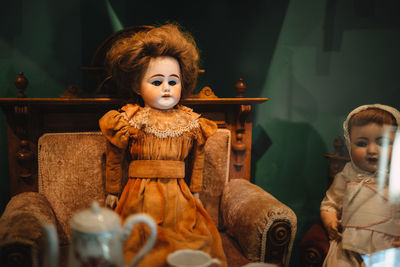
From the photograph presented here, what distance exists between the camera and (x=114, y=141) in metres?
1.36

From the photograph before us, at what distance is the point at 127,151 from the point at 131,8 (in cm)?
81

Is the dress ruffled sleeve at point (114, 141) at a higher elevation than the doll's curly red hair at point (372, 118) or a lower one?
lower

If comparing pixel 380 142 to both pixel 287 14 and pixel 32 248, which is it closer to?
pixel 287 14

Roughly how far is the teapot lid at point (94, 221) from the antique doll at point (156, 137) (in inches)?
24.3

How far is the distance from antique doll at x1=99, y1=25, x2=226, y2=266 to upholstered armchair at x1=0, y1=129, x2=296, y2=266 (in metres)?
0.18

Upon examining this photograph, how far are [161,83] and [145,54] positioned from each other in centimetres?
14

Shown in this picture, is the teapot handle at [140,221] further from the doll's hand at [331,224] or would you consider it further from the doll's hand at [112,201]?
the doll's hand at [331,224]

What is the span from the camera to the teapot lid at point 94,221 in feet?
2.28

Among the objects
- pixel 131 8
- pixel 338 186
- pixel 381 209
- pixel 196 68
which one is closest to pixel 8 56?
pixel 131 8

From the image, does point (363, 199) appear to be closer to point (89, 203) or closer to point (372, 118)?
point (372, 118)

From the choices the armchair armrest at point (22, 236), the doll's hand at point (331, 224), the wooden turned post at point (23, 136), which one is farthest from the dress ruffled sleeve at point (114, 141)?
the doll's hand at point (331, 224)

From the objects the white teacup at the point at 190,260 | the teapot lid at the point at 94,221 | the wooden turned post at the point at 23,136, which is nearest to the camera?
the teapot lid at the point at 94,221

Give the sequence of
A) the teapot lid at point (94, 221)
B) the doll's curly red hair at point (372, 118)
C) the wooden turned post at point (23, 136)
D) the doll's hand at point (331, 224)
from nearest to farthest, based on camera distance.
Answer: the teapot lid at point (94, 221) → the doll's curly red hair at point (372, 118) → the doll's hand at point (331, 224) → the wooden turned post at point (23, 136)

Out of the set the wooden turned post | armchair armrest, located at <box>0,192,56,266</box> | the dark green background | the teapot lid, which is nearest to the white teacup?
the teapot lid
